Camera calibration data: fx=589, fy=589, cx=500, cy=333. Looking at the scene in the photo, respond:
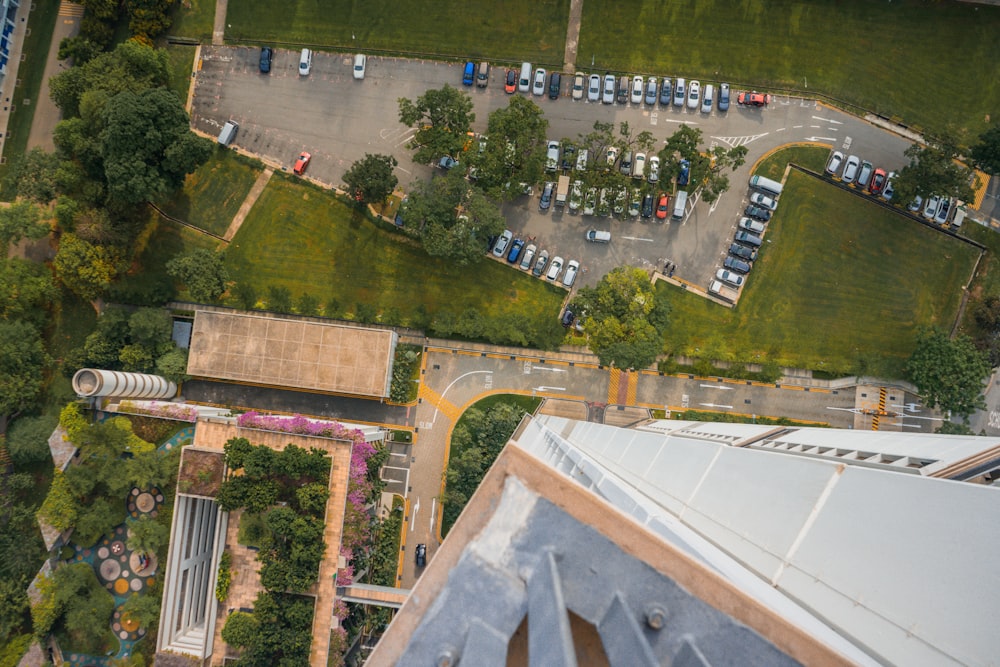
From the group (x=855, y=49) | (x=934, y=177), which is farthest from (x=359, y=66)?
(x=934, y=177)

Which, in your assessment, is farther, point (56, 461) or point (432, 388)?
point (432, 388)

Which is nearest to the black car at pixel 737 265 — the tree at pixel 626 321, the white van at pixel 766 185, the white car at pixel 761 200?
the white car at pixel 761 200

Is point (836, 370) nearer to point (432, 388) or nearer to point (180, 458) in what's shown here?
point (432, 388)

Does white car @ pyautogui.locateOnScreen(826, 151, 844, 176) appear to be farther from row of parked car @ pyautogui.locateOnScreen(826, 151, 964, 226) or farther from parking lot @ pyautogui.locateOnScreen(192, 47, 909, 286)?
parking lot @ pyautogui.locateOnScreen(192, 47, 909, 286)

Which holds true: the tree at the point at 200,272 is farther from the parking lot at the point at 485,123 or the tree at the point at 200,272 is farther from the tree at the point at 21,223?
the parking lot at the point at 485,123

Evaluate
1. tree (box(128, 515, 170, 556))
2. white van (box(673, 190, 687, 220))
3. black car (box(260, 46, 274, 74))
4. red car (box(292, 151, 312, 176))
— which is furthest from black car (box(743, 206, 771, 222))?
tree (box(128, 515, 170, 556))

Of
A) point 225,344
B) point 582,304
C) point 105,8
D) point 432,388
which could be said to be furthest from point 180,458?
point 105,8

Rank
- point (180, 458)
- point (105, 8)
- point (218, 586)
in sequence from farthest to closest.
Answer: point (105, 8), point (180, 458), point (218, 586)
